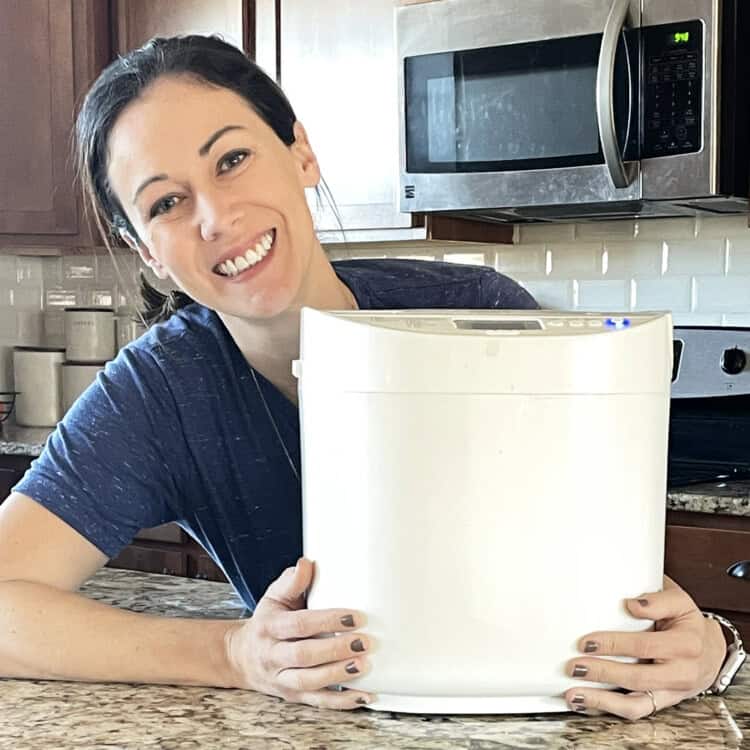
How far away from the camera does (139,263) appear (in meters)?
3.37

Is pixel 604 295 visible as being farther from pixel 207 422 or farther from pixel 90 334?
pixel 207 422

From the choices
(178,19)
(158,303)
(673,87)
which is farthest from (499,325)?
(178,19)

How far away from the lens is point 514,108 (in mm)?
2359

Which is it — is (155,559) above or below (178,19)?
below

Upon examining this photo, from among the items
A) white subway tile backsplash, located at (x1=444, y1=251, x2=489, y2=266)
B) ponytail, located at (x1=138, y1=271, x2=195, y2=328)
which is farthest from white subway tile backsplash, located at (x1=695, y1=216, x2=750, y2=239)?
ponytail, located at (x1=138, y1=271, x2=195, y2=328)

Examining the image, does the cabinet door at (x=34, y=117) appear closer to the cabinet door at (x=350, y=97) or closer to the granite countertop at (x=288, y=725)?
the cabinet door at (x=350, y=97)

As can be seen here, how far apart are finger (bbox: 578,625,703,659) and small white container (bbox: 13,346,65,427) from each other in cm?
252

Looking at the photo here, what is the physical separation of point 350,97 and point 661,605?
1979 mm

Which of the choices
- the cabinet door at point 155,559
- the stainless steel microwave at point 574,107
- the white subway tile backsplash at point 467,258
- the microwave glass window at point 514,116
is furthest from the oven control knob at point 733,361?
the cabinet door at point 155,559

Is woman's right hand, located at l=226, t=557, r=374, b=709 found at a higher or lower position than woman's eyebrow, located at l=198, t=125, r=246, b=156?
lower

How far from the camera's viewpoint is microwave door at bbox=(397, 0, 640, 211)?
87.5 inches

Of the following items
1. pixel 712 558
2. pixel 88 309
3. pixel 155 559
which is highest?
pixel 88 309

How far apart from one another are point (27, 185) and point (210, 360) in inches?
77.8

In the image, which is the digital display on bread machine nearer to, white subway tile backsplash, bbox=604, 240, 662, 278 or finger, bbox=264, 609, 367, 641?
finger, bbox=264, 609, 367, 641
